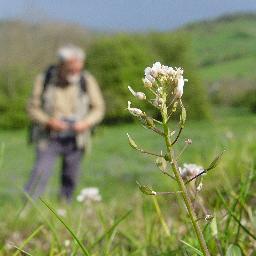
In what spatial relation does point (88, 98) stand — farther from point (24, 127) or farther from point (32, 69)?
point (32, 69)

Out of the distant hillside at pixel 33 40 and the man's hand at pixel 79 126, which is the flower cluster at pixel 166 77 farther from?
the distant hillside at pixel 33 40

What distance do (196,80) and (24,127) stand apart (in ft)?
39.9

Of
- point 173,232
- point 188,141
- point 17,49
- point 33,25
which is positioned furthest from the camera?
point 33,25

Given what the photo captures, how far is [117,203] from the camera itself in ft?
19.7

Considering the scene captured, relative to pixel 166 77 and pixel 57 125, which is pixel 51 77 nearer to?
pixel 57 125

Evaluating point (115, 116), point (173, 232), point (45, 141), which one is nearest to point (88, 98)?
point (45, 141)

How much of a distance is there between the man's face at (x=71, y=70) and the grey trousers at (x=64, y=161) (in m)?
0.70

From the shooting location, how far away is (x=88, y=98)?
25.4 ft

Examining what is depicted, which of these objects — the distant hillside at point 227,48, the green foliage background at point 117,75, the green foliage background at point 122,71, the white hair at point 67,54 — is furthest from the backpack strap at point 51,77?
the distant hillside at point 227,48

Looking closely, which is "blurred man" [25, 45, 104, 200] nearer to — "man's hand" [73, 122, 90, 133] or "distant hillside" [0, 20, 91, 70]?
"man's hand" [73, 122, 90, 133]

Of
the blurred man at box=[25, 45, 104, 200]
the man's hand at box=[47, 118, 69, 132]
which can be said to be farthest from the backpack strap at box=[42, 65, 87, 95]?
the man's hand at box=[47, 118, 69, 132]

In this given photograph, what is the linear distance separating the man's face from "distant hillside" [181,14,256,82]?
48801 millimetres

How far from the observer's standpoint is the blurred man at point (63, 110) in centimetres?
757

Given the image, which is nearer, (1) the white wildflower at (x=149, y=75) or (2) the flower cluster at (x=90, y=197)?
(1) the white wildflower at (x=149, y=75)
